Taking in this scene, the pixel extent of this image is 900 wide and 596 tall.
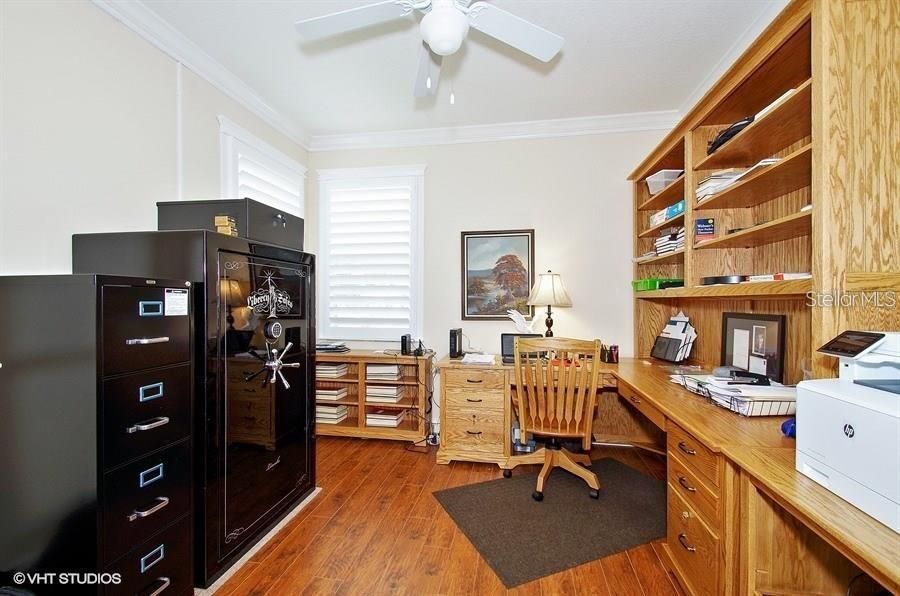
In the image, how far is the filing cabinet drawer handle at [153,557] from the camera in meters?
1.38

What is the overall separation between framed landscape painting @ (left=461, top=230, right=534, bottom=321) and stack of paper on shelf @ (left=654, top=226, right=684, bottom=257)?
3.24 feet

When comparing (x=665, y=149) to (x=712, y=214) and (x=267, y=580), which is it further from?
(x=267, y=580)

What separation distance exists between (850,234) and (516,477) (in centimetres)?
220

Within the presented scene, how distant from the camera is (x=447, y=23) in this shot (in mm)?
1529

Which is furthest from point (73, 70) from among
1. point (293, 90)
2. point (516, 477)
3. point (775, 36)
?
point (516, 477)

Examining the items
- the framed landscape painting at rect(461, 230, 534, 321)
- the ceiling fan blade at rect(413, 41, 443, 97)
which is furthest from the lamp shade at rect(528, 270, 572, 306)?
the ceiling fan blade at rect(413, 41, 443, 97)

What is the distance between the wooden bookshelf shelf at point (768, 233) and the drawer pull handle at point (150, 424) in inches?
98.6

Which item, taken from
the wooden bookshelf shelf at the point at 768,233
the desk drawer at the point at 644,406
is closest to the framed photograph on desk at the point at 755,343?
the wooden bookshelf shelf at the point at 768,233

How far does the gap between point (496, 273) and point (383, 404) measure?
58.6 inches

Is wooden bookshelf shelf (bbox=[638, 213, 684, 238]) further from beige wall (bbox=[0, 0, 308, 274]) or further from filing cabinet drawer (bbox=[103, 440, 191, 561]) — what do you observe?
beige wall (bbox=[0, 0, 308, 274])

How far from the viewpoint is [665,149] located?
2.54 metres

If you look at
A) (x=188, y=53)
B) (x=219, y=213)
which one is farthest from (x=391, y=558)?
(x=188, y=53)

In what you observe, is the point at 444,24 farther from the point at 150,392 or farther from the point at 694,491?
the point at 694,491

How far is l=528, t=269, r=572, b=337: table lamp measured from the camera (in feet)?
9.91
